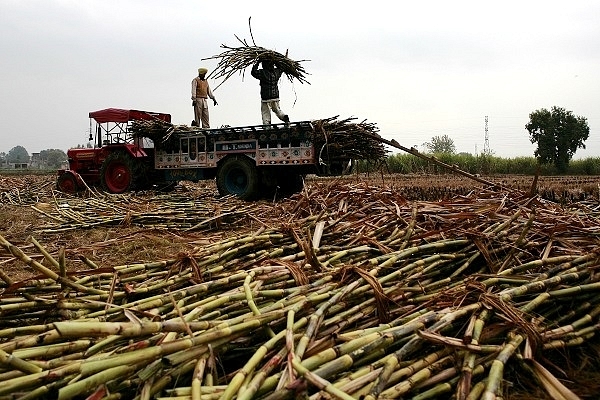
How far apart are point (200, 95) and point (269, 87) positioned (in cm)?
186

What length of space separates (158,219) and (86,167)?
559 cm

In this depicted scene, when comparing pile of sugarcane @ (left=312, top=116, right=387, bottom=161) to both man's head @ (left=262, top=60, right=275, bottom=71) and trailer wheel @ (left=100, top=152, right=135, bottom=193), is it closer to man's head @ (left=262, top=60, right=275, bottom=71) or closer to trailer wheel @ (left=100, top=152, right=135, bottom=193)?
man's head @ (left=262, top=60, right=275, bottom=71)

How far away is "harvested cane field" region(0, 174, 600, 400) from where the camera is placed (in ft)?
5.65

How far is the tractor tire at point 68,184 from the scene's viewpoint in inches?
409

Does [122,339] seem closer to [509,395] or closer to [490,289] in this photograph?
[509,395]

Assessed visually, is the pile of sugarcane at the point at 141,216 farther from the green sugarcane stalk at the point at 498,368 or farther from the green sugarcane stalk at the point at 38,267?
the green sugarcane stalk at the point at 498,368

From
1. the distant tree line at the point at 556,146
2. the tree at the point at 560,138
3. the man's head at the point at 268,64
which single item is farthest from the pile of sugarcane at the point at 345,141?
the tree at the point at 560,138

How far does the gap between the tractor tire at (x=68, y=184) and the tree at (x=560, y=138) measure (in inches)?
1158

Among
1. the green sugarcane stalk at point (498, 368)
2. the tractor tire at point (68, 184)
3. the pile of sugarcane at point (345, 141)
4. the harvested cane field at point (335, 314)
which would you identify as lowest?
the green sugarcane stalk at point (498, 368)

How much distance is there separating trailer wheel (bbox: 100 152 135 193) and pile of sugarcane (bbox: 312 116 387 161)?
3982 millimetres

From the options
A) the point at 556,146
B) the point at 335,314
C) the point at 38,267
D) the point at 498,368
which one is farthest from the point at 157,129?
the point at 556,146

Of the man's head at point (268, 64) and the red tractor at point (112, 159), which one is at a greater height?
the man's head at point (268, 64)

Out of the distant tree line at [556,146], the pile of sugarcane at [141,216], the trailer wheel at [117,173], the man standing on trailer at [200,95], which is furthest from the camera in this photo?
the distant tree line at [556,146]

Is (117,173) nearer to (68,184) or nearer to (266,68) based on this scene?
(68,184)
